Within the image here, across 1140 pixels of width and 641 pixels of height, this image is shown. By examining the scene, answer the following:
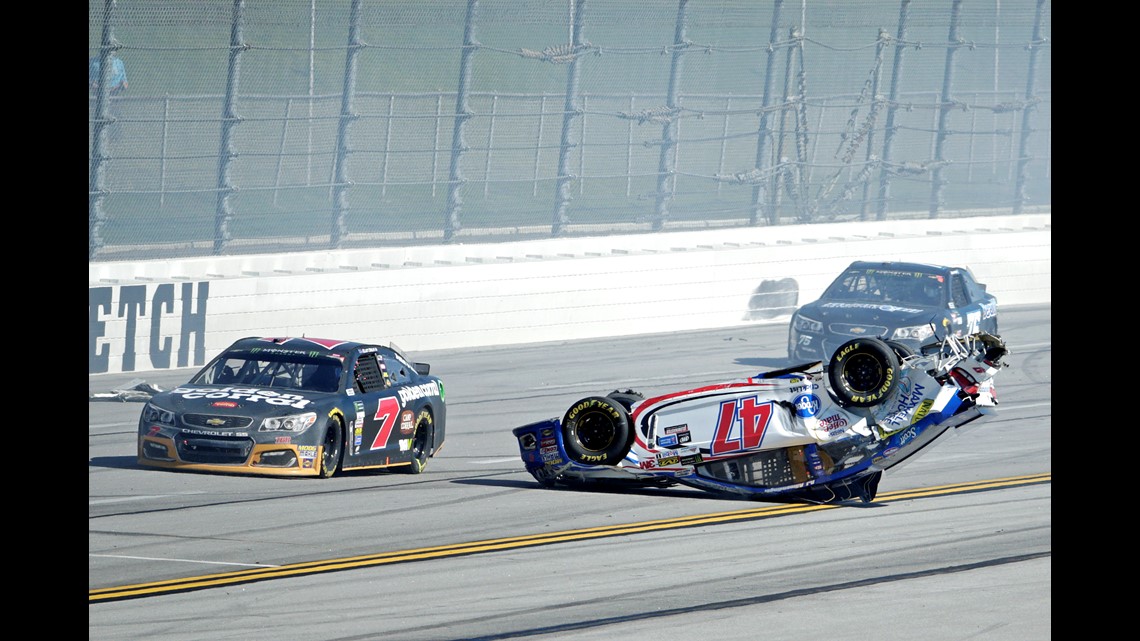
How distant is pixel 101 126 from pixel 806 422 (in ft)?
35.5

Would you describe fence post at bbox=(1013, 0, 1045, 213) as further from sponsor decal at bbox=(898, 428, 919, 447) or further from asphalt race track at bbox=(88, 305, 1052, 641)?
sponsor decal at bbox=(898, 428, 919, 447)

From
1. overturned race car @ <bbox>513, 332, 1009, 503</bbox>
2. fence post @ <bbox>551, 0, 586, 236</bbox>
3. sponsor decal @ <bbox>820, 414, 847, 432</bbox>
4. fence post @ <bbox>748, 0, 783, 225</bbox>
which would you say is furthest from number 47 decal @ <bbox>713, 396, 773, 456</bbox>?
fence post @ <bbox>748, 0, 783, 225</bbox>

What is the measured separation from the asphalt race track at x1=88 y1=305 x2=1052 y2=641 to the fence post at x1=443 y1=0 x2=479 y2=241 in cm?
772

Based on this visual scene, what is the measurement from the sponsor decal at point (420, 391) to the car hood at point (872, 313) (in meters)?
6.88

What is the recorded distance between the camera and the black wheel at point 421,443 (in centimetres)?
1292

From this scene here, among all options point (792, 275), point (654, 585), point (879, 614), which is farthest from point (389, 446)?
point (792, 275)

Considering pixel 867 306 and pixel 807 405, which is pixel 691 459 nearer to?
pixel 807 405

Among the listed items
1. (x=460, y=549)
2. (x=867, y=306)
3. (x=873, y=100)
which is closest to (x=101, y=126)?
(x=867, y=306)

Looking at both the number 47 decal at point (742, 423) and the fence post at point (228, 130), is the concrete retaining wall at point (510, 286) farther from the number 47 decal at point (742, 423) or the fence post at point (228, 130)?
the number 47 decal at point (742, 423)

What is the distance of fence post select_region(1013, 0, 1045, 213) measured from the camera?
29297 mm

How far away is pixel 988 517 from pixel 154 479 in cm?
643

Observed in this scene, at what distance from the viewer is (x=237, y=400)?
11.8m
